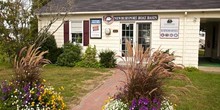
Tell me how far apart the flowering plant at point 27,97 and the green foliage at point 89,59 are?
8.00 m

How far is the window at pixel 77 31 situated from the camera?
13816 millimetres

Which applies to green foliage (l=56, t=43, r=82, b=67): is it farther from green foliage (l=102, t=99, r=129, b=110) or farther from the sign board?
green foliage (l=102, t=99, r=129, b=110)

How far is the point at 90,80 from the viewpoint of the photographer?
8.92 metres

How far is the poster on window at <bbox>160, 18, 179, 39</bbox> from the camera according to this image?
12.1 metres

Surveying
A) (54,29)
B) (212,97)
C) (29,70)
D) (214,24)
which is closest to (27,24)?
(54,29)

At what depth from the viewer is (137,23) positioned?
12.8 meters

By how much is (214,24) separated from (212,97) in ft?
36.5

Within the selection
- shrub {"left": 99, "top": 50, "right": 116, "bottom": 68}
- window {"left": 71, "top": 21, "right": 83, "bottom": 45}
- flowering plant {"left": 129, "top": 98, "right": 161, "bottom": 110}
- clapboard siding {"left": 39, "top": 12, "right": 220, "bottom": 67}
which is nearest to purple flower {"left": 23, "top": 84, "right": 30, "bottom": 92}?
flowering plant {"left": 129, "top": 98, "right": 161, "bottom": 110}

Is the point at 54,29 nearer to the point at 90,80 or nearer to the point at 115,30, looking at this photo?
the point at 115,30

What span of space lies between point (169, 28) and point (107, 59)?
139 inches

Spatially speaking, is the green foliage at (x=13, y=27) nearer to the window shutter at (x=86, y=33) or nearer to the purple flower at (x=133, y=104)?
the window shutter at (x=86, y=33)

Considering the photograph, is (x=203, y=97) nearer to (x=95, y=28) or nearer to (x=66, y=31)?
(x=95, y=28)

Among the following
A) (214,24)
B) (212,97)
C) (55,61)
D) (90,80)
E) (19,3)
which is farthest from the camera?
(214,24)

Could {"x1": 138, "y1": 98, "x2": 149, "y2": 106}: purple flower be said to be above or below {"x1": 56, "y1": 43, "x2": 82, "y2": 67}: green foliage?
below
